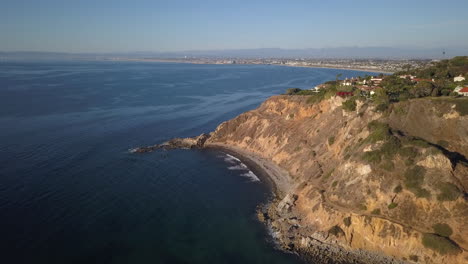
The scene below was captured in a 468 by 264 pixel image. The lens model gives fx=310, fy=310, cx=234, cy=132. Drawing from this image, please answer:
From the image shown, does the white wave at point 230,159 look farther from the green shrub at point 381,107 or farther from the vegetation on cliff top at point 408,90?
the green shrub at point 381,107

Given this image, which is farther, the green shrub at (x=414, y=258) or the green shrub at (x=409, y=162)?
the green shrub at (x=409, y=162)

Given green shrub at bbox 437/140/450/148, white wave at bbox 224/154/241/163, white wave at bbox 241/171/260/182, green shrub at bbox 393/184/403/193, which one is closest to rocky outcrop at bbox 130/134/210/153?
white wave at bbox 224/154/241/163

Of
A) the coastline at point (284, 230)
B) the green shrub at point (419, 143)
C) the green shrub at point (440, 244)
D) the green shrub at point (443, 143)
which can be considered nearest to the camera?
the green shrub at point (440, 244)

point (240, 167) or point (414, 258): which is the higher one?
point (414, 258)

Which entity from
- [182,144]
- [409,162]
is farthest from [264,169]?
[409,162]

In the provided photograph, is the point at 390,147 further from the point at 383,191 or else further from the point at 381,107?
the point at 381,107

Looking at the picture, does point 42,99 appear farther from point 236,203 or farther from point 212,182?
point 236,203

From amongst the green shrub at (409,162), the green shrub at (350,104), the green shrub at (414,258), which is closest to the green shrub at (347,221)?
the green shrub at (414,258)

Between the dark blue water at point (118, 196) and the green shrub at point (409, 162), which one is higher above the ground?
the green shrub at point (409, 162)
